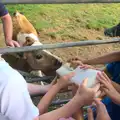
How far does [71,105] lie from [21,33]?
202 cm

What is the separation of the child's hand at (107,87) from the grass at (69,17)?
4000mm

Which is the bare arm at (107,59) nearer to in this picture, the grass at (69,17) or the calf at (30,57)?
the calf at (30,57)

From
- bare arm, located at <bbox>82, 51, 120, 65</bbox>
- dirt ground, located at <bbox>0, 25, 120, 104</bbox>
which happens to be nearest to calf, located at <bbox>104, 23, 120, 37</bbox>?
dirt ground, located at <bbox>0, 25, 120, 104</bbox>

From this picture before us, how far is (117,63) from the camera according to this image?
238 centimetres

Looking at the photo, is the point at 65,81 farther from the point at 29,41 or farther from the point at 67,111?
the point at 29,41

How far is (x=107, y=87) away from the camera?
195 centimetres

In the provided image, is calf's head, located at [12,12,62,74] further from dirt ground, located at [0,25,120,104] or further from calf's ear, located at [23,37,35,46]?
dirt ground, located at [0,25,120,104]

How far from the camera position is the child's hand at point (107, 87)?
190cm

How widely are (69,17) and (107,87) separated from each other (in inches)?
195

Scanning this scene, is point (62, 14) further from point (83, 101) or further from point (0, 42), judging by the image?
point (83, 101)

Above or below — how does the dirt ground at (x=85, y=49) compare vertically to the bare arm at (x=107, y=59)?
below

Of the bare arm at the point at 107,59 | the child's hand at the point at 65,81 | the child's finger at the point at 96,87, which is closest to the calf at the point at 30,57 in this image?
the bare arm at the point at 107,59

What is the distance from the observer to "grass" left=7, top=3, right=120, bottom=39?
6277mm

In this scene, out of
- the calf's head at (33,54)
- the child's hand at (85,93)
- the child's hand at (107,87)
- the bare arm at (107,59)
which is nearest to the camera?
the child's hand at (85,93)
